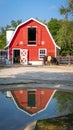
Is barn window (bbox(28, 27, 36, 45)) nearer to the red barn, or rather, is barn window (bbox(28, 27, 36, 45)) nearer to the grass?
the red barn

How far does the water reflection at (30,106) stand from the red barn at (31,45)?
27293 mm

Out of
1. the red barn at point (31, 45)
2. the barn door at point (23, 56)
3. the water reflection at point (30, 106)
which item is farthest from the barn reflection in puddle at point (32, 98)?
the red barn at point (31, 45)

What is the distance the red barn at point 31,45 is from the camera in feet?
155

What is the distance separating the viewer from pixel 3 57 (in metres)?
48.9

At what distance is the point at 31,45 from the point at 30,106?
3361cm

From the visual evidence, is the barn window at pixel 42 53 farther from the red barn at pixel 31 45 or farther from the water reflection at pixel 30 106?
the water reflection at pixel 30 106

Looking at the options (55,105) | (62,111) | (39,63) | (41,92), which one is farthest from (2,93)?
(39,63)

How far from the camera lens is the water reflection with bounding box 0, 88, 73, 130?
1119cm

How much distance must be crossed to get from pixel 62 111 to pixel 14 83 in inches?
360

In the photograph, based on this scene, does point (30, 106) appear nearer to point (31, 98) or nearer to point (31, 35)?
point (31, 98)

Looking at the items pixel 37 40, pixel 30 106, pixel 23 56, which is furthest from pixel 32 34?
pixel 30 106

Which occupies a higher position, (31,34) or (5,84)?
(31,34)

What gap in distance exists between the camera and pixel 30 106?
47.8 feet

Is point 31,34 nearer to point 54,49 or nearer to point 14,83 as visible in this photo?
point 54,49
